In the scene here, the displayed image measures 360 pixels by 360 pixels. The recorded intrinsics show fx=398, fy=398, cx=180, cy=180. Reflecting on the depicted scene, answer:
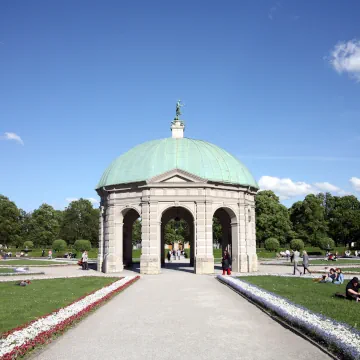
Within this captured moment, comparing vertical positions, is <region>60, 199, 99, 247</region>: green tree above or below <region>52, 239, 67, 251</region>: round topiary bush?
above

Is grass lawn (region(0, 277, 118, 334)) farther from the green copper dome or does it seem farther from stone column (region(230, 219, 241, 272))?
stone column (region(230, 219, 241, 272))

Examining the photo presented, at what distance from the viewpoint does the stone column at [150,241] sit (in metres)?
32.5

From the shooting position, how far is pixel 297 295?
19.4 meters

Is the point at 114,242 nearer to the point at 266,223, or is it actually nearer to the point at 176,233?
the point at 266,223

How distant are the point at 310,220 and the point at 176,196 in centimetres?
6222

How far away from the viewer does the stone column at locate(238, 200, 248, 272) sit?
3528 cm

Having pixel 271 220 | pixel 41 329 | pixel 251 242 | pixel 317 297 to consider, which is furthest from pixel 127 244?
pixel 271 220

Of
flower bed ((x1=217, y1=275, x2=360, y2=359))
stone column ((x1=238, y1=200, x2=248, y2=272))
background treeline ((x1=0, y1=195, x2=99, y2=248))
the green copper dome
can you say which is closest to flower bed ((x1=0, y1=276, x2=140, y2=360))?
flower bed ((x1=217, y1=275, x2=360, y2=359))

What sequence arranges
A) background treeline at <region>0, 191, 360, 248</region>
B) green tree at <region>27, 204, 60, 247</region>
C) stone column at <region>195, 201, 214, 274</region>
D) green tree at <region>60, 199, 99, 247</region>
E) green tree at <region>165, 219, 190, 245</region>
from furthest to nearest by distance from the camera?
green tree at <region>27, 204, 60, 247</region>, green tree at <region>60, 199, 99, 247</region>, green tree at <region>165, 219, 190, 245</region>, background treeline at <region>0, 191, 360, 248</region>, stone column at <region>195, 201, 214, 274</region>

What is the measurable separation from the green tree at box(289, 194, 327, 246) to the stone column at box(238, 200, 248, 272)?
52.2 m

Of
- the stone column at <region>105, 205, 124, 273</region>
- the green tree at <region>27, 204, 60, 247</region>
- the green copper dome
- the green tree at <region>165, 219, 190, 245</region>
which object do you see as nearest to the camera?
the green copper dome

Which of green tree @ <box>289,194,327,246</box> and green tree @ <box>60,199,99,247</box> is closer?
green tree @ <box>289,194,327,246</box>

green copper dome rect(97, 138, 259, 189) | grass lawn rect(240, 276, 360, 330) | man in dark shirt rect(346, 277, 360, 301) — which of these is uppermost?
green copper dome rect(97, 138, 259, 189)

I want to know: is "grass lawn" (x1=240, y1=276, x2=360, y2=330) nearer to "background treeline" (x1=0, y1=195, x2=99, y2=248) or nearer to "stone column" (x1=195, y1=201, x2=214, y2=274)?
"stone column" (x1=195, y1=201, x2=214, y2=274)
